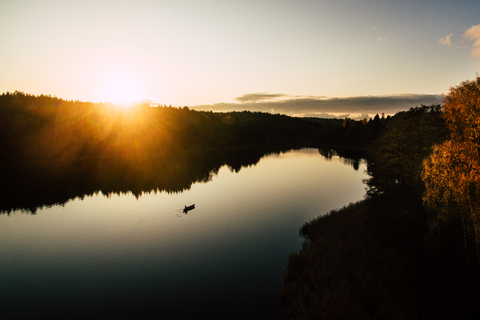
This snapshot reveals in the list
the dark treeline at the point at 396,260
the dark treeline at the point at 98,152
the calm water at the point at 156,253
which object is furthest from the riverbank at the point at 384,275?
the dark treeline at the point at 98,152

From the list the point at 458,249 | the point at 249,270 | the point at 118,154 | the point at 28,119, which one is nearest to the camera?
the point at 458,249

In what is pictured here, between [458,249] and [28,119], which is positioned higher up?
[28,119]

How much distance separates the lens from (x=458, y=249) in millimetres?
17047

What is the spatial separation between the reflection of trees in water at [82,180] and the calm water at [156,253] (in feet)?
16.5

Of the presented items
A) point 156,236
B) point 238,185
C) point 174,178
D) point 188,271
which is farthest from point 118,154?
point 188,271

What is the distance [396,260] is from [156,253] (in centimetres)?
2251

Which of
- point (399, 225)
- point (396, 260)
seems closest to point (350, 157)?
point (399, 225)

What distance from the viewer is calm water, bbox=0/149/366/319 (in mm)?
18859

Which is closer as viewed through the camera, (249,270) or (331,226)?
(249,270)

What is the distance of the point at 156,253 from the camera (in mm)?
27016

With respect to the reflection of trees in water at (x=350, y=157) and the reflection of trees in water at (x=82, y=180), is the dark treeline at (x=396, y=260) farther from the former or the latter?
the reflection of trees in water at (x=350, y=157)

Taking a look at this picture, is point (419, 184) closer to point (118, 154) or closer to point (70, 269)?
point (70, 269)

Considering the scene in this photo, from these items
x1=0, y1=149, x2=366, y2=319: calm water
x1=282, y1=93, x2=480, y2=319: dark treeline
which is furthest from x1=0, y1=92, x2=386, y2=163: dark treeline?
x1=282, y1=93, x2=480, y2=319: dark treeline

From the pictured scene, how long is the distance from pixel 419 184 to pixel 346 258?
1165 cm
